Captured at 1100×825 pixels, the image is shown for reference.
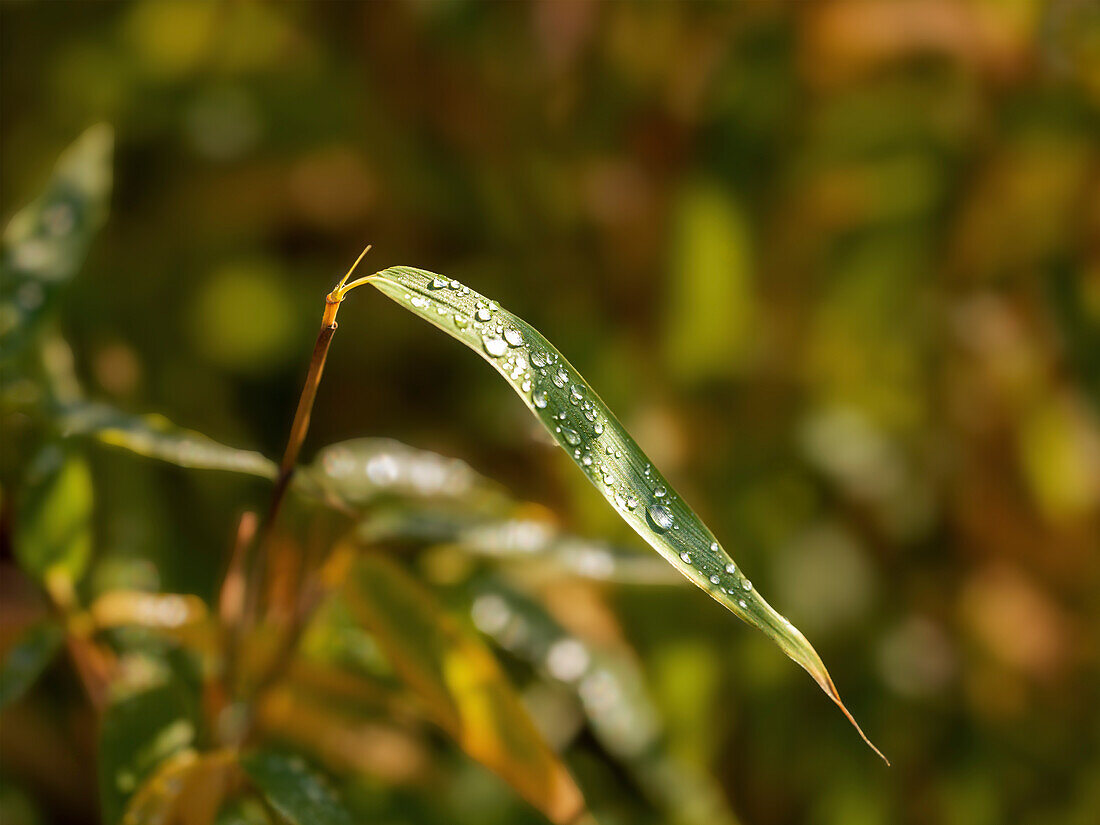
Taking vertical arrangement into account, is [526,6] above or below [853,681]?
above

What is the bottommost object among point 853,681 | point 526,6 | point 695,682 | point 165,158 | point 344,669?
point 853,681

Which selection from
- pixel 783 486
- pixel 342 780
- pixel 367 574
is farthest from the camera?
pixel 783 486

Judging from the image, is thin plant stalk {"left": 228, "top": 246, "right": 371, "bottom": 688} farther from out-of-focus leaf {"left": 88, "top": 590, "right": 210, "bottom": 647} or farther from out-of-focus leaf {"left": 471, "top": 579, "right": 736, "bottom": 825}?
out-of-focus leaf {"left": 471, "top": 579, "right": 736, "bottom": 825}

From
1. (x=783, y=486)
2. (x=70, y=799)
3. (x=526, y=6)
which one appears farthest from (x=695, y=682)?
(x=526, y=6)

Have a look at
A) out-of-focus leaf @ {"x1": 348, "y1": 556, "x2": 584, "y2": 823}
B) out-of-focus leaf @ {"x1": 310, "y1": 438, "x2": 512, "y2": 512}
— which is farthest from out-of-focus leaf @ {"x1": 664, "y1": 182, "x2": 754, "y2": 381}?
out-of-focus leaf @ {"x1": 348, "y1": 556, "x2": 584, "y2": 823}

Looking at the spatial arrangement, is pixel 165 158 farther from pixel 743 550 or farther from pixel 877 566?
pixel 877 566

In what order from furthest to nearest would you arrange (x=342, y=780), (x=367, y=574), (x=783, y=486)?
(x=783, y=486) < (x=342, y=780) < (x=367, y=574)

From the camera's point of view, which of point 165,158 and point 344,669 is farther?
point 165,158
